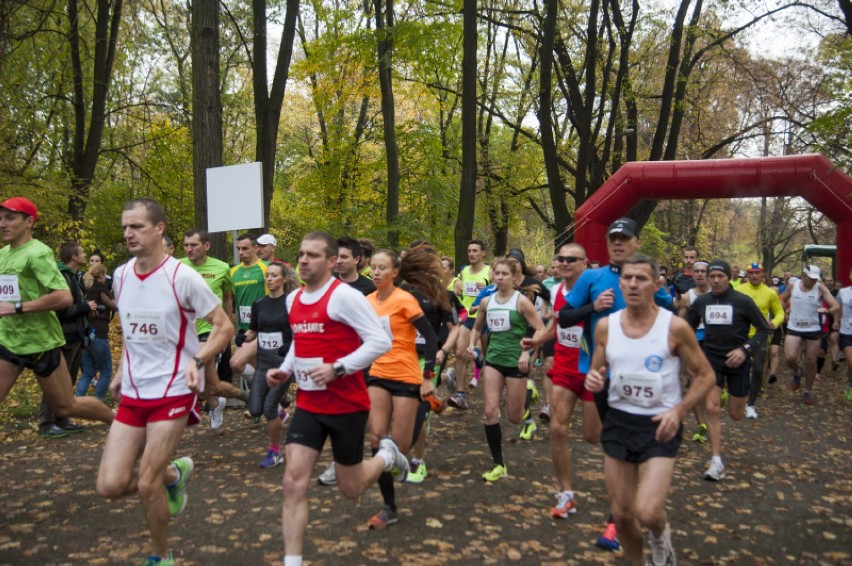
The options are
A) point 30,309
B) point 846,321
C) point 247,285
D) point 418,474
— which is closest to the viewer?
point 30,309

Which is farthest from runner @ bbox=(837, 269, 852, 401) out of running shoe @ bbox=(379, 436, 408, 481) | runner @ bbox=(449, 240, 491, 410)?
running shoe @ bbox=(379, 436, 408, 481)

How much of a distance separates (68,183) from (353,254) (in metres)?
11.2

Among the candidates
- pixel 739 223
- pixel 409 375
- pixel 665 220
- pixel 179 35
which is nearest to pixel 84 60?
pixel 179 35

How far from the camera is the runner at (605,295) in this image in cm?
530

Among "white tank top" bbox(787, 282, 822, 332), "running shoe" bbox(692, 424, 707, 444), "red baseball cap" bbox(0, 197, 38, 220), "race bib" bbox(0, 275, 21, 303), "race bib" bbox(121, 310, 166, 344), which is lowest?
"running shoe" bbox(692, 424, 707, 444)

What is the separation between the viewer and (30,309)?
5.73 meters

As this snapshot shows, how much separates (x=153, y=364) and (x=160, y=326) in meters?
0.23

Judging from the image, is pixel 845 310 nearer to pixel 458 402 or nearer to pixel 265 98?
pixel 458 402

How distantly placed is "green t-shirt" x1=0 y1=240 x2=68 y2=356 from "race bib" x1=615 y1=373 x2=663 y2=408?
4446mm

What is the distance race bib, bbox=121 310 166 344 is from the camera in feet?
14.3

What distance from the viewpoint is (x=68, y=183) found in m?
15.7

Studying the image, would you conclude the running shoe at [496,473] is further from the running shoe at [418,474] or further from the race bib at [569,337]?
the race bib at [569,337]

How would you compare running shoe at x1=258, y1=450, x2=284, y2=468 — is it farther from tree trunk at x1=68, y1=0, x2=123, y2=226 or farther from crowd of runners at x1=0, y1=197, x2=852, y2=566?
tree trunk at x1=68, y1=0, x2=123, y2=226

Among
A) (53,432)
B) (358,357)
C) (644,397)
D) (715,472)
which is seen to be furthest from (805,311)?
(53,432)
